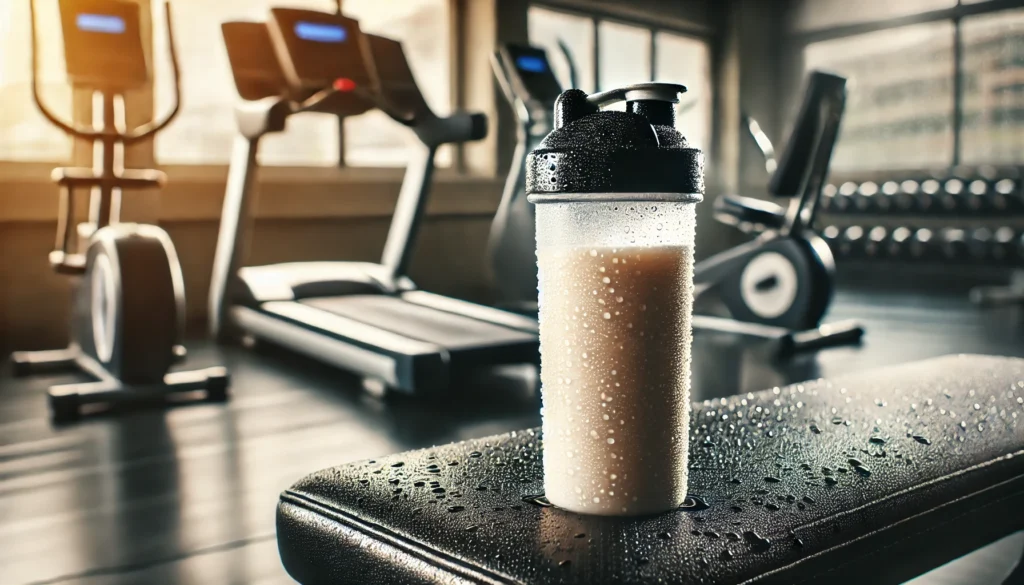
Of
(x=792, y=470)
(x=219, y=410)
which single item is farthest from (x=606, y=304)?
(x=219, y=410)

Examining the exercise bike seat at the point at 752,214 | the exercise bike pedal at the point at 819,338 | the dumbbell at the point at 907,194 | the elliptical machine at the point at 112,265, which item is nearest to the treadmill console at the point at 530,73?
the exercise bike seat at the point at 752,214

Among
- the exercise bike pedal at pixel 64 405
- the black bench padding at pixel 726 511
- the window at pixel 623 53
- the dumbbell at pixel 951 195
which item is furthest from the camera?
the window at pixel 623 53

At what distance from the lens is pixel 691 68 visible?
752 centimetres

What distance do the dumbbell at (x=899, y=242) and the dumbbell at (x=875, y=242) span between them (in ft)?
0.21

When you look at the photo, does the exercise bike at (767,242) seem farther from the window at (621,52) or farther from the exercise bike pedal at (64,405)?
the window at (621,52)

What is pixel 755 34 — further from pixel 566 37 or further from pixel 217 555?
pixel 217 555

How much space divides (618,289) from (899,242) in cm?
603

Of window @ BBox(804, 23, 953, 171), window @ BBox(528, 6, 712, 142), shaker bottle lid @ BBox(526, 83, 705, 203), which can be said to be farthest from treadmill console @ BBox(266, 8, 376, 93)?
window @ BBox(804, 23, 953, 171)

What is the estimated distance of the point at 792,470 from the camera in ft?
2.63

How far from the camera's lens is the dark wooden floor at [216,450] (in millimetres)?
1300

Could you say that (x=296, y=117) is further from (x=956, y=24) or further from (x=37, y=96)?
(x=956, y=24)

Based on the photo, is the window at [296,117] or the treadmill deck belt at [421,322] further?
the window at [296,117]

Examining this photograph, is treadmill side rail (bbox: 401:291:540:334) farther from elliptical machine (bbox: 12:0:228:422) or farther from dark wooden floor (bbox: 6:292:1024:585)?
elliptical machine (bbox: 12:0:228:422)

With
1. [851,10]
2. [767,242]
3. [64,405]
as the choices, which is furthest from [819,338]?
[851,10]
